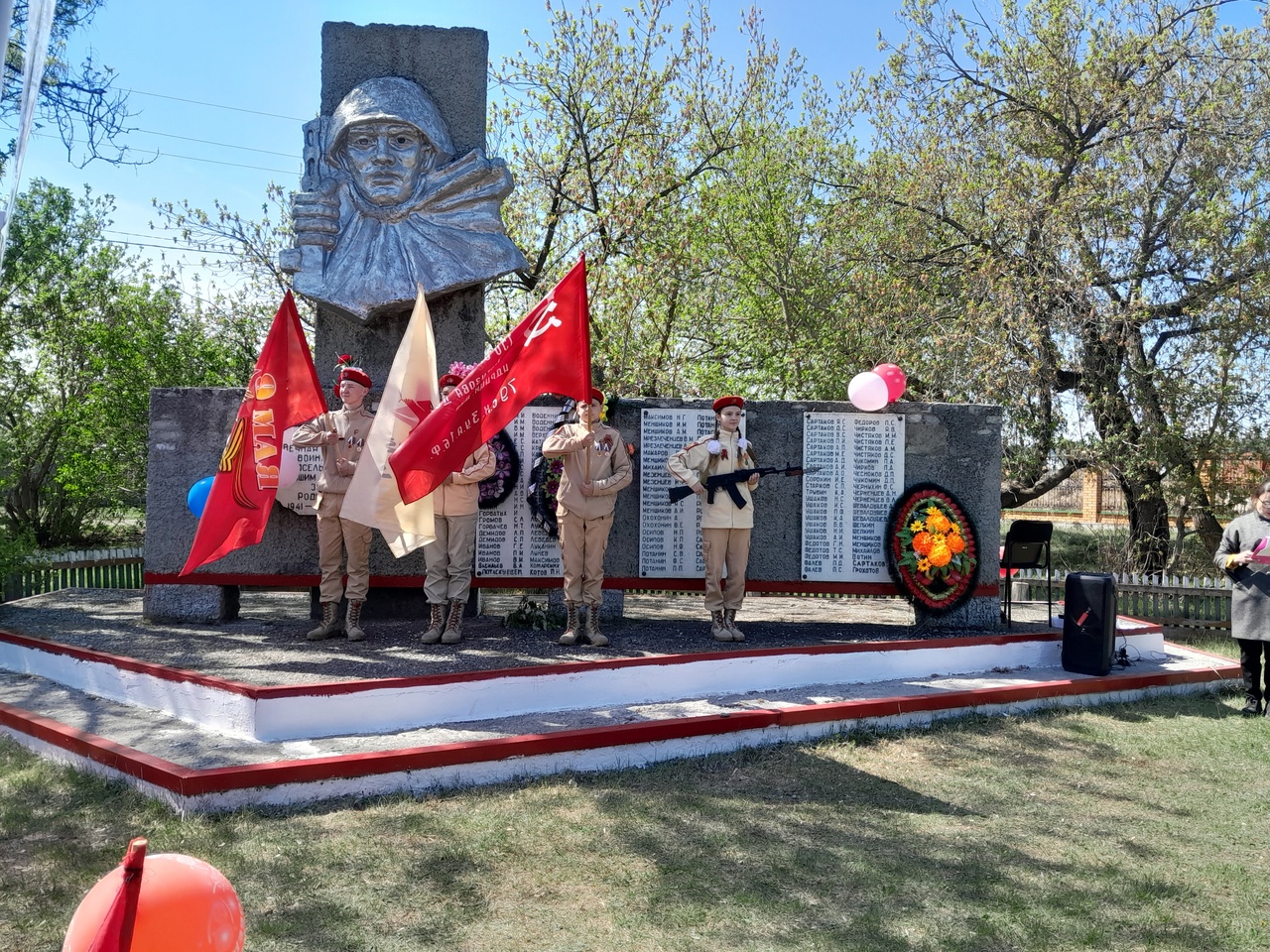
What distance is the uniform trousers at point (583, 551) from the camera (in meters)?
6.97

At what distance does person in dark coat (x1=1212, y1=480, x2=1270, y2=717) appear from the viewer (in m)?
6.97

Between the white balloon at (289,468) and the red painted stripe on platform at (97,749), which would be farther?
the white balloon at (289,468)

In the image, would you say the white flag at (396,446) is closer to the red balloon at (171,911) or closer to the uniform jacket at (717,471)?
the uniform jacket at (717,471)

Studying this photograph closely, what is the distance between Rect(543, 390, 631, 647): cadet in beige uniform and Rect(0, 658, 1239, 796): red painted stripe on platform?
1.59m

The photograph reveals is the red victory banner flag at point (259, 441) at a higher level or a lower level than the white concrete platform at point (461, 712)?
higher

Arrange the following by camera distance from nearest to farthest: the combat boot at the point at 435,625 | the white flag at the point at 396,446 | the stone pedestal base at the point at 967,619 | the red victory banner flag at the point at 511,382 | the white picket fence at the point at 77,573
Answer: the red victory banner flag at the point at 511,382, the white flag at the point at 396,446, the combat boot at the point at 435,625, the stone pedestal base at the point at 967,619, the white picket fence at the point at 77,573

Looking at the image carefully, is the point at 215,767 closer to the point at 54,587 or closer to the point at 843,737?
the point at 843,737

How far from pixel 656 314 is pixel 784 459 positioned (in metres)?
5.93

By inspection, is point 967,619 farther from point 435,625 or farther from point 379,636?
point 379,636

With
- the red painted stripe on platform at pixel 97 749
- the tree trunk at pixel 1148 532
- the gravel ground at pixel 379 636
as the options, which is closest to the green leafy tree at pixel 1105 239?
the tree trunk at pixel 1148 532

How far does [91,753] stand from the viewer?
193 inches

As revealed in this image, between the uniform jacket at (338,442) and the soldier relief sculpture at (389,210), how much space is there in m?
1.10

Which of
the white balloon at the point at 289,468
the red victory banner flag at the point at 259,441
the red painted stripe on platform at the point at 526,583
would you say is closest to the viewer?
the red victory banner flag at the point at 259,441

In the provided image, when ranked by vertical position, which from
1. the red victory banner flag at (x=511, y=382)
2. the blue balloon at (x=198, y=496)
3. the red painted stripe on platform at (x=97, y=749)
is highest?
the red victory banner flag at (x=511, y=382)
